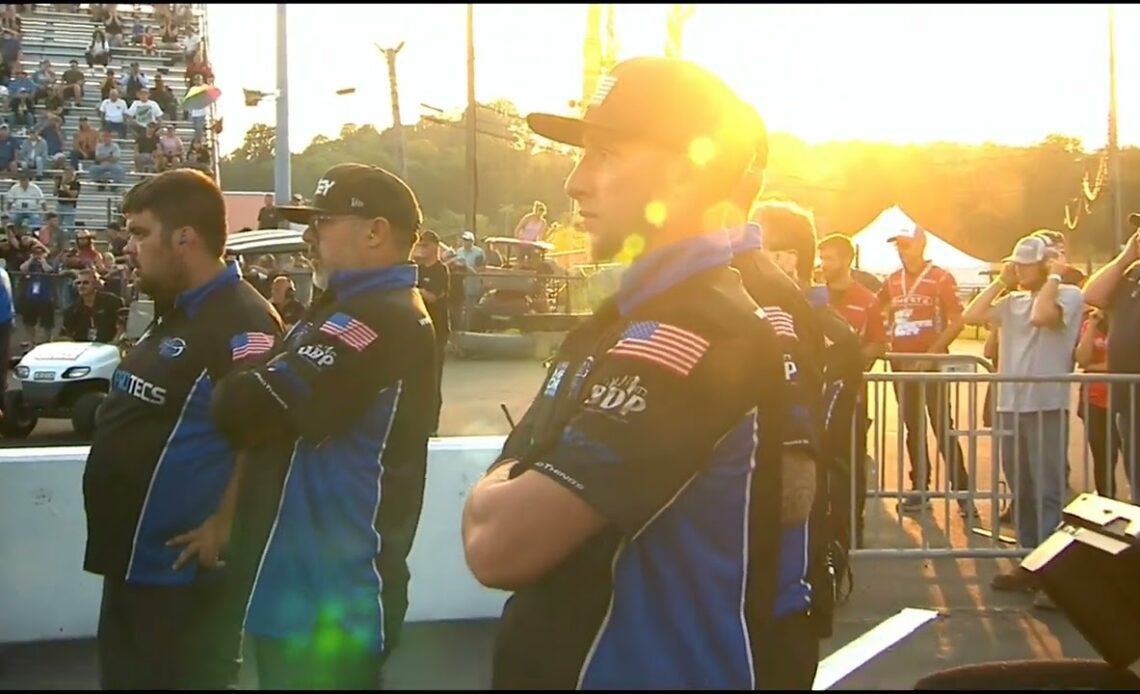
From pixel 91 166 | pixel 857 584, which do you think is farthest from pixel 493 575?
pixel 91 166

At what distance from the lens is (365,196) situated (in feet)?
10.3

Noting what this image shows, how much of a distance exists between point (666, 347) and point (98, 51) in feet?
90.0

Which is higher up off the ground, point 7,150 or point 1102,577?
point 7,150

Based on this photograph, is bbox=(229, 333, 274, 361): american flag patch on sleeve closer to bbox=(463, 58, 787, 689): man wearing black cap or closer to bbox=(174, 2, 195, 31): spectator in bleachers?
bbox=(463, 58, 787, 689): man wearing black cap

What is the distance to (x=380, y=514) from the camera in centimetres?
303

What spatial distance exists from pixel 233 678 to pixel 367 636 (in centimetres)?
60

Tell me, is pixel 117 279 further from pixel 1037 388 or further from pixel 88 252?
pixel 1037 388

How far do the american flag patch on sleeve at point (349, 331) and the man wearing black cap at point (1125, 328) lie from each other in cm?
473

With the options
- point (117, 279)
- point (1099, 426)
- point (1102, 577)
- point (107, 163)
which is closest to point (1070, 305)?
point (1099, 426)

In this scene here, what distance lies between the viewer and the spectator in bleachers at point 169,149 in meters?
21.1

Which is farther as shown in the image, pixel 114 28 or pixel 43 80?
pixel 114 28

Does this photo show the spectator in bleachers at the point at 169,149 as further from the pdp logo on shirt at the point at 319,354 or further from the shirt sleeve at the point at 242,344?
the pdp logo on shirt at the point at 319,354

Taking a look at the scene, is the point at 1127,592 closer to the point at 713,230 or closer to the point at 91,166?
the point at 713,230

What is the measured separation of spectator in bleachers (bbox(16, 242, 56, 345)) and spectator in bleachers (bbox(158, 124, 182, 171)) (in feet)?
17.1
